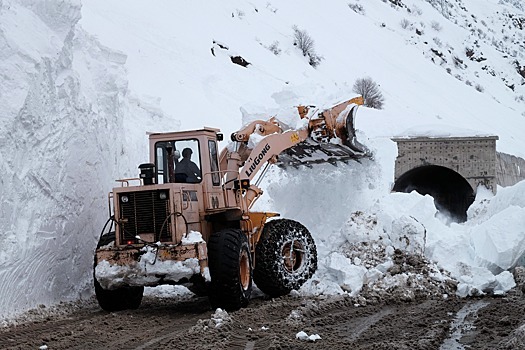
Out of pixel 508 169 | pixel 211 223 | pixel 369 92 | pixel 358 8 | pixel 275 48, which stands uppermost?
pixel 358 8

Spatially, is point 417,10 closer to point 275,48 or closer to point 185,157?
point 275,48

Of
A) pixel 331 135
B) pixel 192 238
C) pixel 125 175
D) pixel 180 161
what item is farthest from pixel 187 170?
pixel 125 175

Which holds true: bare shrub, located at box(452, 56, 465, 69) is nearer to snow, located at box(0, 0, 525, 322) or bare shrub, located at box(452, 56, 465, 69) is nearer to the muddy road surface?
snow, located at box(0, 0, 525, 322)

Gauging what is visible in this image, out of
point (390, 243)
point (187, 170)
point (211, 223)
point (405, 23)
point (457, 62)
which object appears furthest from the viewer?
point (405, 23)

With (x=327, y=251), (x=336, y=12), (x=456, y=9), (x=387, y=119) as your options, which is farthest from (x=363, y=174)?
(x=456, y=9)

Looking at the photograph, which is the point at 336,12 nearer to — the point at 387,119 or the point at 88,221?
the point at 387,119

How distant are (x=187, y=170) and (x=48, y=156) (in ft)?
6.58

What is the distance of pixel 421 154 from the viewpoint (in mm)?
23391

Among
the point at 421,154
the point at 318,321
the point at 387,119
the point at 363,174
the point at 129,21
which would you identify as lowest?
the point at 318,321

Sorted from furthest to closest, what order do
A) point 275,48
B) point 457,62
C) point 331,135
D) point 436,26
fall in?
point 436,26 < point 457,62 < point 275,48 < point 331,135

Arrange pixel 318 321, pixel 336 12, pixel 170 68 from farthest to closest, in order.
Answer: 1. pixel 336 12
2. pixel 170 68
3. pixel 318 321

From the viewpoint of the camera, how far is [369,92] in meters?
30.9

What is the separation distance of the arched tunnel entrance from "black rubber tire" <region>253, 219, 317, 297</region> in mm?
13827

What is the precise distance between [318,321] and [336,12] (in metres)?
37.5
